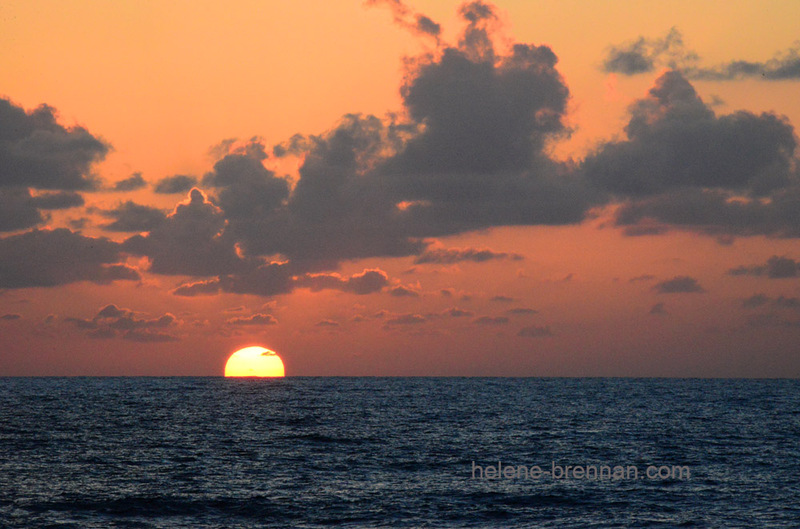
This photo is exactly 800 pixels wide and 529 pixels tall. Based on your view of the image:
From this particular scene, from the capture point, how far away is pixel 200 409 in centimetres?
13550

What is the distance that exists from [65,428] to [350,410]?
169 ft

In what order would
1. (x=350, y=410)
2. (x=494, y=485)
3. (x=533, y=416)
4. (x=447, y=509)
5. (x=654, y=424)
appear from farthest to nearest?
(x=350, y=410) → (x=533, y=416) → (x=654, y=424) → (x=494, y=485) → (x=447, y=509)

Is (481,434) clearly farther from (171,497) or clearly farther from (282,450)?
(171,497)

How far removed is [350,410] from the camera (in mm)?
131625

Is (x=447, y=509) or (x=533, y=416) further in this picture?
(x=533, y=416)

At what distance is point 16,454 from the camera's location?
66125 millimetres

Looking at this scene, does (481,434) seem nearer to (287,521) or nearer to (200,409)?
(287,521)

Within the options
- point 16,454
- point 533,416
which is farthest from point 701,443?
point 16,454

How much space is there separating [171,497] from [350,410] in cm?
8428

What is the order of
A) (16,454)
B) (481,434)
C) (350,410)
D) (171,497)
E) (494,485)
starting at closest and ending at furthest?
(171,497) < (494,485) < (16,454) < (481,434) < (350,410)

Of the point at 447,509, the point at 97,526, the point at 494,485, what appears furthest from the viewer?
the point at 494,485

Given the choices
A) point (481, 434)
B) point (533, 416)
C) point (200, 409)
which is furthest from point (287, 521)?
point (200, 409)

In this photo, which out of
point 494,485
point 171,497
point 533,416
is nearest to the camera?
point 171,497

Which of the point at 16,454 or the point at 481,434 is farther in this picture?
the point at 481,434
